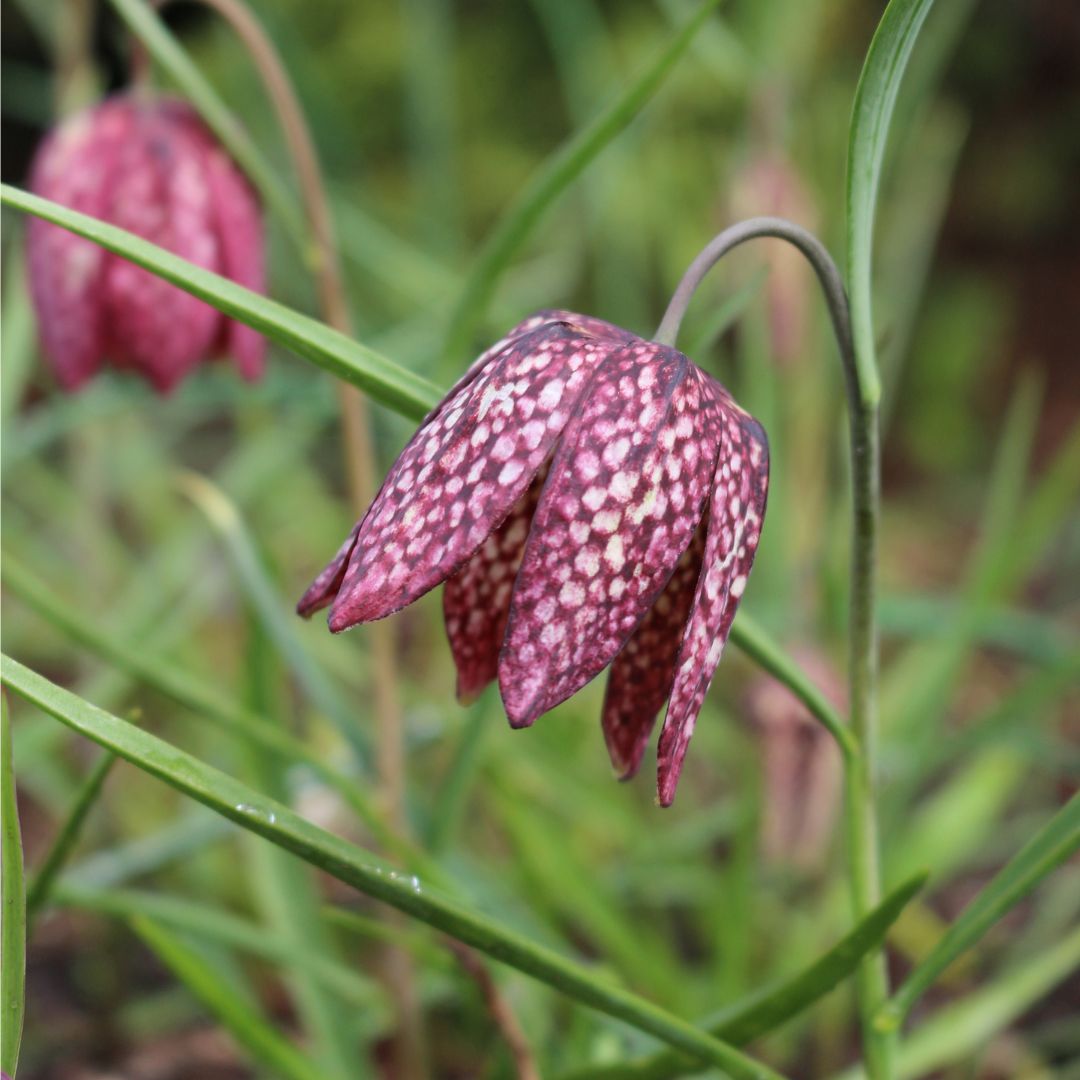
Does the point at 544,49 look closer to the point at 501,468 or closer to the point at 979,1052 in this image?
the point at 979,1052

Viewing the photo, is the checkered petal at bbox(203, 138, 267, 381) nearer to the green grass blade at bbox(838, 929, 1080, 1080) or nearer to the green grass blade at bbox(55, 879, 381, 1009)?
the green grass blade at bbox(55, 879, 381, 1009)

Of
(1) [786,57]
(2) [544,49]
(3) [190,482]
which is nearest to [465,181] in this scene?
(2) [544,49]

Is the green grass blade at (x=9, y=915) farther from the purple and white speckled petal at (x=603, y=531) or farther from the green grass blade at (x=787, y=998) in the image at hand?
the green grass blade at (x=787, y=998)

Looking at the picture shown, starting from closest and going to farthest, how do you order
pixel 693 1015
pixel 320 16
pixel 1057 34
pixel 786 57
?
pixel 693 1015 → pixel 786 57 → pixel 320 16 → pixel 1057 34

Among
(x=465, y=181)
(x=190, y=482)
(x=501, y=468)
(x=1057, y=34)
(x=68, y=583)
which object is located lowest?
(x=501, y=468)

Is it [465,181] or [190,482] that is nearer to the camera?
[190,482]

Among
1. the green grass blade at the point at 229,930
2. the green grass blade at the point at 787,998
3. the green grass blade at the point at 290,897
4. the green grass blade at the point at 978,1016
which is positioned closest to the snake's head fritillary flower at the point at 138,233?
the green grass blade at the point at 290,897

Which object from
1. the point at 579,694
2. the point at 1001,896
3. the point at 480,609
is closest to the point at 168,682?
the point at 480,609
